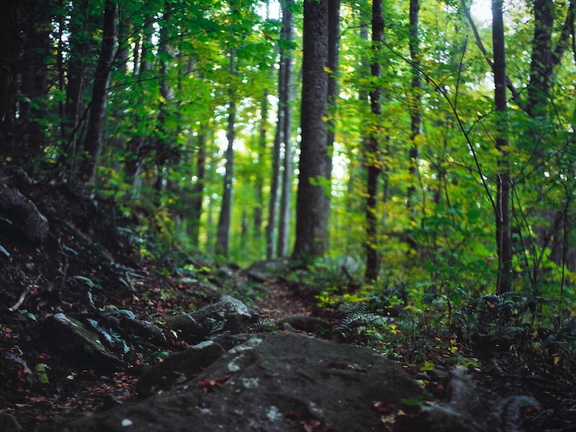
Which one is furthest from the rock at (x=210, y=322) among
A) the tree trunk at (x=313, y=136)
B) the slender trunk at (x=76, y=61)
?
the tree trunk at (x=313, y=136)

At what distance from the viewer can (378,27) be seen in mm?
7227

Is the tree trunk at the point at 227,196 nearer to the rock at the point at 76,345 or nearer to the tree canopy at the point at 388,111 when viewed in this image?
the tree canopy at the point at 388,111

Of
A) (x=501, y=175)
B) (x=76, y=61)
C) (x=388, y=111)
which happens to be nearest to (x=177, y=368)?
(x=501, y=175)

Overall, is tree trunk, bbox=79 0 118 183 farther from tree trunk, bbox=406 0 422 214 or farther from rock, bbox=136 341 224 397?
rock, bbox=136 341 224 397

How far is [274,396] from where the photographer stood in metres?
3.11

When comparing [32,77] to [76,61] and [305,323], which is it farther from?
[305,323]

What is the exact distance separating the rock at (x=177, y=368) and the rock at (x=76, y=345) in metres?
0.78

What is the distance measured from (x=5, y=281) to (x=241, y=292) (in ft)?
15.3

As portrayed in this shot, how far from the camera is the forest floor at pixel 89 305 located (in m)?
3.43

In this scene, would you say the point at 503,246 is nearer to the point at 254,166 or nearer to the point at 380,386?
the point at 380,386

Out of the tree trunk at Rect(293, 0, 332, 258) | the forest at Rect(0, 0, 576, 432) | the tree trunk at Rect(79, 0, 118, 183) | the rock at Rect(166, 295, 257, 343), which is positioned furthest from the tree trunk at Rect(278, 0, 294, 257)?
the rock at Rect(166, 295, 257, 343)

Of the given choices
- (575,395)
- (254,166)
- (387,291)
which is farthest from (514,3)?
(254,166)

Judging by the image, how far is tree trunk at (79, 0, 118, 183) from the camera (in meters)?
6.45

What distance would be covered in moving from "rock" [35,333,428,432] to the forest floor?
0.49m
